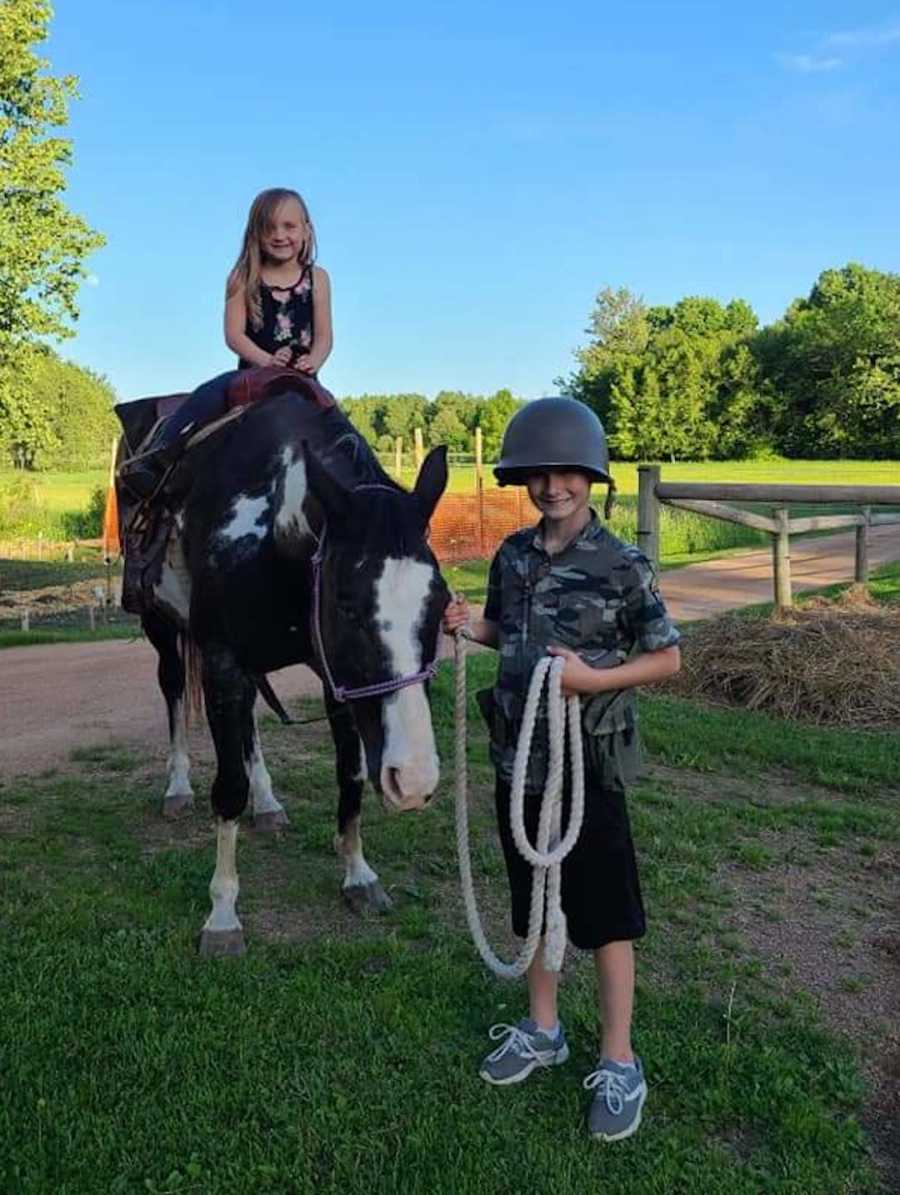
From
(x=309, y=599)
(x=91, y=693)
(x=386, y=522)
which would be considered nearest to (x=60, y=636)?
(x=91, y=693)

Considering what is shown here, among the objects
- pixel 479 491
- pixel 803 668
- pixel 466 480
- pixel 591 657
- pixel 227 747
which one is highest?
pixel 466 480

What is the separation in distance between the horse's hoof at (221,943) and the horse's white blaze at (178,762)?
63.0 inches

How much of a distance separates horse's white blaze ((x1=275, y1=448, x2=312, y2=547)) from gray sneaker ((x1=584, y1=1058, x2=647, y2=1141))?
173 cm

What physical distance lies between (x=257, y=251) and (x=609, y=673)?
247cm

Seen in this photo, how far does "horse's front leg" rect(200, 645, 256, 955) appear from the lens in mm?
3484

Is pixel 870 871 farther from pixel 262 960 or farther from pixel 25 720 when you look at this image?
pixel 25 720

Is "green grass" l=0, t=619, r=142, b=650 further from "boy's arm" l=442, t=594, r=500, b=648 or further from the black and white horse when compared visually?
"boy's arm" l=442, t=594, r=500, b=648

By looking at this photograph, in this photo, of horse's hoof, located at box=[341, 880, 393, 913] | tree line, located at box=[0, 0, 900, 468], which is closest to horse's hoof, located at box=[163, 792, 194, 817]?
horse's hoof, located at box=[341, 880, 393, 913]

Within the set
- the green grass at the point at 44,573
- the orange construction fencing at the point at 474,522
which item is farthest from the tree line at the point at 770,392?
the green grass at the point at 44,573

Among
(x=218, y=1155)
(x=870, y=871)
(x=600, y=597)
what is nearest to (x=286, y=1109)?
(x=218, y=1155)

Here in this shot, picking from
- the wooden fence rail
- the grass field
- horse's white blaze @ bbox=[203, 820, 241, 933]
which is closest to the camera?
horse's white blaze @ bbox=[203, 820, 241, 933]

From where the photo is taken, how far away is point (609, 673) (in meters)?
2.32

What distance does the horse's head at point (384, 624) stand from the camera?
7.93 feet

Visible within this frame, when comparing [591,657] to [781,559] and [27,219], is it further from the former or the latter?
[27,219]
